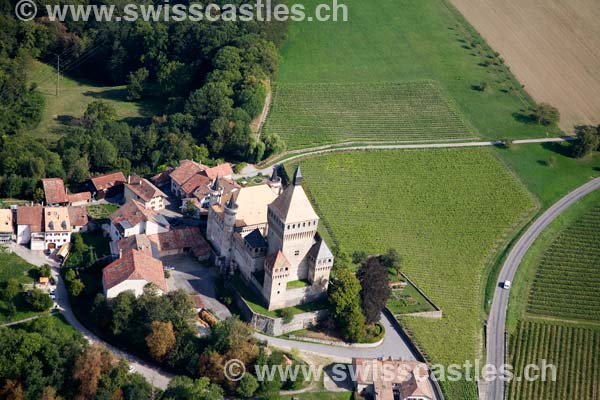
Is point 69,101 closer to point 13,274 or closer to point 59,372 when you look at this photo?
point 13,274

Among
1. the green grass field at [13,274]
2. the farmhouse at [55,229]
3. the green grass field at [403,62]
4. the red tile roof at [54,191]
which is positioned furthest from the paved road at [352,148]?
the green grass field at [13,274]

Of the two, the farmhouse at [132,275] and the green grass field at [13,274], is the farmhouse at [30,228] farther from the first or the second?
the farmhouse at [132,275]

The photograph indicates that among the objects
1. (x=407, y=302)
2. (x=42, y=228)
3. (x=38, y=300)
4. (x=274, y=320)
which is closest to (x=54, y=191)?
(x=42, y=228)

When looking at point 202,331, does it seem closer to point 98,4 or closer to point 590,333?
point 590,333

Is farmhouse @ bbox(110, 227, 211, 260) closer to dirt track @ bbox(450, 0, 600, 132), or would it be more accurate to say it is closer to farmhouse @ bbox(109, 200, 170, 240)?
farmhouse @ bbox(109, 200, 170, 240)

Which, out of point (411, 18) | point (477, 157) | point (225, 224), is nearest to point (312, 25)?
point (411, 18)

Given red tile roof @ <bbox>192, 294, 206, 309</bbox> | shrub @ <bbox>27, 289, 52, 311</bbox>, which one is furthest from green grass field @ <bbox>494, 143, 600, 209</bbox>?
shrub @ <bbox>27, 289, 52, 311</bbox>
